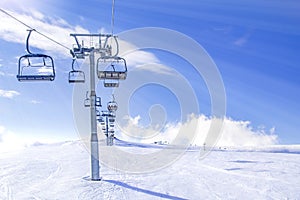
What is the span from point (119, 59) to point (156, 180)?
4382 mm

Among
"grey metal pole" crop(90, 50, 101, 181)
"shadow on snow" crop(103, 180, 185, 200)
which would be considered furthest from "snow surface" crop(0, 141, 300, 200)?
"grey metal pole" crop(90, 50, 101, 181)

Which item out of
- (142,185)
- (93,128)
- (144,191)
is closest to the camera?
(144,191)

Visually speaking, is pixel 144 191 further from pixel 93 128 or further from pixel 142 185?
pixel 93 128

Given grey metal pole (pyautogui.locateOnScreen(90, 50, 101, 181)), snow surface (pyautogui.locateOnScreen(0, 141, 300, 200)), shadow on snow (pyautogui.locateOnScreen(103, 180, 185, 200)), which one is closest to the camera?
shadow on snow (pyautogui.locateOnScreen(103, 180, 185, 200))

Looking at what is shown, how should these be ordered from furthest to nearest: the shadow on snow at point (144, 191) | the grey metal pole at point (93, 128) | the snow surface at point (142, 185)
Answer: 1. the grey metal pole at point (93, 128)
2. the snow surface at point (142, 185)
3. the shadow on snow at point (144, 191)

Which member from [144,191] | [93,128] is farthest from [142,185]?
[93,128]

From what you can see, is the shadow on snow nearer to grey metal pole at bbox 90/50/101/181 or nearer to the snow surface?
the snow surface

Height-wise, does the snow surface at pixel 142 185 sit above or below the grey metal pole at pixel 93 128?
below

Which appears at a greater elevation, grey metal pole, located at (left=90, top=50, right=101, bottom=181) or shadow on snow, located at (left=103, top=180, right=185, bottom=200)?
grey metal pole, located at (left=90, top=50, right=101, bottom=181)

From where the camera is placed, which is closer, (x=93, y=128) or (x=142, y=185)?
(x=142, y=185)

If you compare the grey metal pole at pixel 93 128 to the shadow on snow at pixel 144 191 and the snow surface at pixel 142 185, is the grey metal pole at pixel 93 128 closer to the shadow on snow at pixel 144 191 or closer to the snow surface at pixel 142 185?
the snow surface at pixel 142 185

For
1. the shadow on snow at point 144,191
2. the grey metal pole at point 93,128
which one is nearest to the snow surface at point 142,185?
the shadow on snow at point 144,191

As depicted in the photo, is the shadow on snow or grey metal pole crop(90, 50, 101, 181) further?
grey metal pole crop(90, 50, 101, 181)

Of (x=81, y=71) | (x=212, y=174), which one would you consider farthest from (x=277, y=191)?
(x=81, y=71)
